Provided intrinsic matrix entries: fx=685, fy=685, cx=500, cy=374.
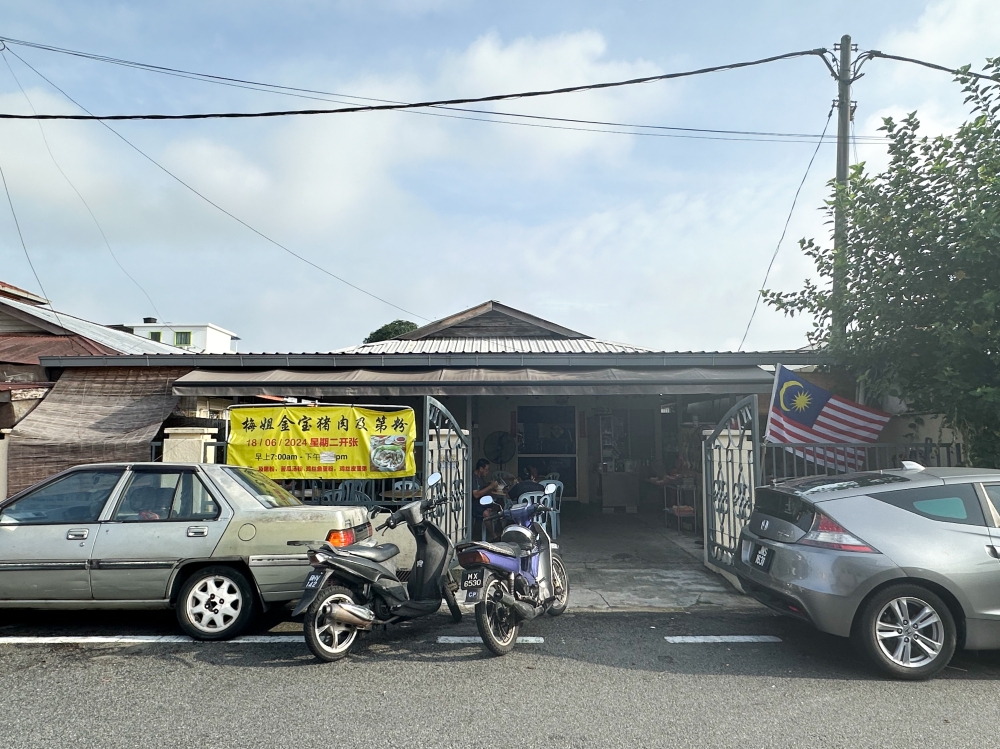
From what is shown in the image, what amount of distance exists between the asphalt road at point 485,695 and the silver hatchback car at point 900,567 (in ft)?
0.95

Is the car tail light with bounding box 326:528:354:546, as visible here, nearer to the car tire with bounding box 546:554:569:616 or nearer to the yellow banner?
the car tire with bounding box 546:554:569:616

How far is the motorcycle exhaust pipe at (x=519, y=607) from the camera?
518 cm

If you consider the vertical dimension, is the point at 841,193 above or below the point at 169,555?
above

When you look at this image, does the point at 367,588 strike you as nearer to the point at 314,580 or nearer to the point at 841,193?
the point at 314,580

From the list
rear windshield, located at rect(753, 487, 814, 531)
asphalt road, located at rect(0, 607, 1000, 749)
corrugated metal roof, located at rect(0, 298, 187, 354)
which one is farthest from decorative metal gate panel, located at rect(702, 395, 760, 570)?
corrugated metal roof, located at rect(0, 298, 187, 354)

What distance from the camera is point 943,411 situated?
26.6 ft

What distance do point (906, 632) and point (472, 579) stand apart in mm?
3087

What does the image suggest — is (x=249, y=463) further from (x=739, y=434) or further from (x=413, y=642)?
(x=739, y=434)

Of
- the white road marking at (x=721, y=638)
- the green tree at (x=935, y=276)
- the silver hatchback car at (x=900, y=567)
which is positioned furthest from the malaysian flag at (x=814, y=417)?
the white road marking at (x=721, y=638)

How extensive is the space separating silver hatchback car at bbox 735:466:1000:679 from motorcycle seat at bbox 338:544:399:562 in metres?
3.05

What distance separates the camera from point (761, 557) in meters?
5.56

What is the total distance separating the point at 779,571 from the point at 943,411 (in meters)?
4.34

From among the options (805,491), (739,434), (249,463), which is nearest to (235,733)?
(805,491)

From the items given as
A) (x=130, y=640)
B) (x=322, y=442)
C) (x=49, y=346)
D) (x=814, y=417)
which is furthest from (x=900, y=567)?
(x=49, y=346)
